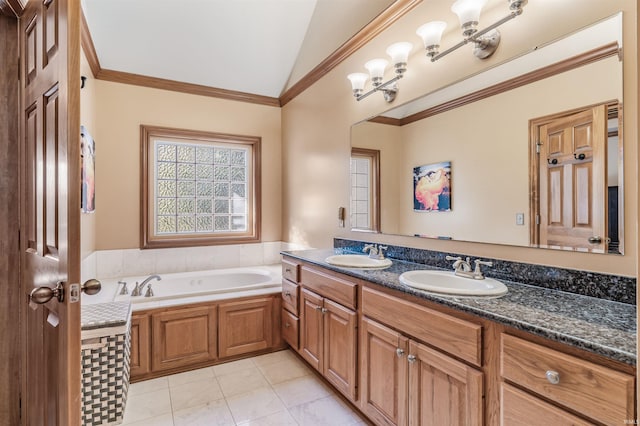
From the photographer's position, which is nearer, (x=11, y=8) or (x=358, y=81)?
(x=11, y=8)

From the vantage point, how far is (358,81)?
247 centimetres

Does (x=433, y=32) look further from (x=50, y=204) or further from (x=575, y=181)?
(x=50, y=204)

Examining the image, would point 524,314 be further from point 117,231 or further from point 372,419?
point 117,231

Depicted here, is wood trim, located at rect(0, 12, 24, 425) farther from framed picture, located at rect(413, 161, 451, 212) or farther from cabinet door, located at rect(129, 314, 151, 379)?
framed picture, located at rect(413, 161, 451, 212)

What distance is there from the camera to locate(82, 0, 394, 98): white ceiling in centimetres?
275

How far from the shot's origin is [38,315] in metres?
1.24

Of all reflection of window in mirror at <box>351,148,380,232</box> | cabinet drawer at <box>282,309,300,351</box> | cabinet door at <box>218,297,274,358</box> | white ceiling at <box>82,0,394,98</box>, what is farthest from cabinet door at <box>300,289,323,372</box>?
white ceiling at <box>82,0,394,98</box>

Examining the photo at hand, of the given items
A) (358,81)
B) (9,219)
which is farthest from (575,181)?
(9,219)

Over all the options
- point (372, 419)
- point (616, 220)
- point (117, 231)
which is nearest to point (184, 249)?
point (117, 231)

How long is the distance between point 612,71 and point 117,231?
372 centimetres

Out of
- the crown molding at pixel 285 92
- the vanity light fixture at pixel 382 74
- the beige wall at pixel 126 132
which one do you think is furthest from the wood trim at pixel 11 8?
the vanity light fixture at pixel 382 74

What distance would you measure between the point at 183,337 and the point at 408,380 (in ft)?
5.93

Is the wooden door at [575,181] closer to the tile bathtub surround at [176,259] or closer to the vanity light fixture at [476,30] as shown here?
the vanity light fixture at [476,30]

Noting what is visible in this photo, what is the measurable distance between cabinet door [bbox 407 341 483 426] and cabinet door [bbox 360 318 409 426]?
60 millimetres
